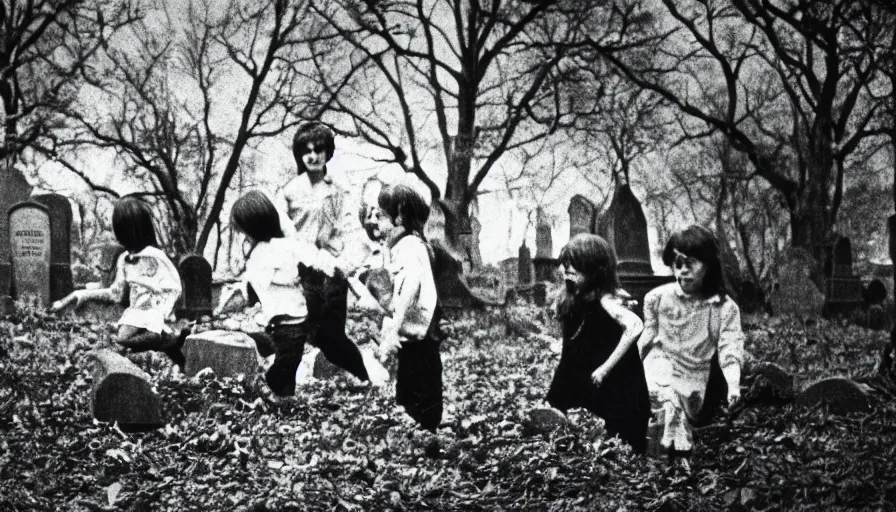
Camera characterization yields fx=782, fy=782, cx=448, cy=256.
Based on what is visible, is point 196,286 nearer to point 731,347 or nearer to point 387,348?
point 387,348

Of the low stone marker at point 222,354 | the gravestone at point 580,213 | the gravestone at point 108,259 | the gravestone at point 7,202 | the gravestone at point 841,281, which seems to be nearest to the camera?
the low stone marker at point 222,354

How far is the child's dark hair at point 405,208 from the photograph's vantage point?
14.8ft

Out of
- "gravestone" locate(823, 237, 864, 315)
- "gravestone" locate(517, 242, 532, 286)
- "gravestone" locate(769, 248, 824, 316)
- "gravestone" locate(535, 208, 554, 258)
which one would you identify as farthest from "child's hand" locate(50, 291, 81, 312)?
"gravestone" locate(823, 237, 864, 315)

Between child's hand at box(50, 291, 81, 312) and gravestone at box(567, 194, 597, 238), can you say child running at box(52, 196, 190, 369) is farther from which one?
gravestone at box(567, 194, 597, 238)

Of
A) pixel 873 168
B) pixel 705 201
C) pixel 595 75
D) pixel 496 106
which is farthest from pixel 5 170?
pixel 873 168

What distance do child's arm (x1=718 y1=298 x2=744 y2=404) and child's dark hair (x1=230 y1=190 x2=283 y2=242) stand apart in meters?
2.65

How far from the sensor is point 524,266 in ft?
28.3

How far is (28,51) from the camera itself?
5297 millimetres

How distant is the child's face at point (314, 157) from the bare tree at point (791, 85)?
2270 millimetres

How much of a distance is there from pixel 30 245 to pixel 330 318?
3102 mm

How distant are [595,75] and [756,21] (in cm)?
129

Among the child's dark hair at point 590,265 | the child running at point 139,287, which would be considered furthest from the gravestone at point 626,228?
the child running at point 139,287

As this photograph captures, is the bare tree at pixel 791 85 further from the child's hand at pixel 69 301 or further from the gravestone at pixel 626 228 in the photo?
the child's hand at pixel 69 301

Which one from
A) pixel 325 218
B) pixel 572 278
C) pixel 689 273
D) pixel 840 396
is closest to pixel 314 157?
pixel 325 218
